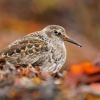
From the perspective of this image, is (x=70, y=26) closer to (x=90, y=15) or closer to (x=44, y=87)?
(x=90, y=15)

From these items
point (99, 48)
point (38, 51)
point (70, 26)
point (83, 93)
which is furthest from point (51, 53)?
point (70, 26)

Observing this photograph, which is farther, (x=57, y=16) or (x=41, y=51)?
(x=57, y=16)

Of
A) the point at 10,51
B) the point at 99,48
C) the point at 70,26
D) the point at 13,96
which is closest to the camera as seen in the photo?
the point at 13,96

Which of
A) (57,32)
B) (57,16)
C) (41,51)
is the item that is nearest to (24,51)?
(41,51)

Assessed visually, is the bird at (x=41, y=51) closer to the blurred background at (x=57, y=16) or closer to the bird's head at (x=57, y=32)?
the bird's head at (x=57, y=32)

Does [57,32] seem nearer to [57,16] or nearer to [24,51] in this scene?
[24,51]

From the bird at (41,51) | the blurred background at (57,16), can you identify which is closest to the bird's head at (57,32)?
the bird at (41,51)
